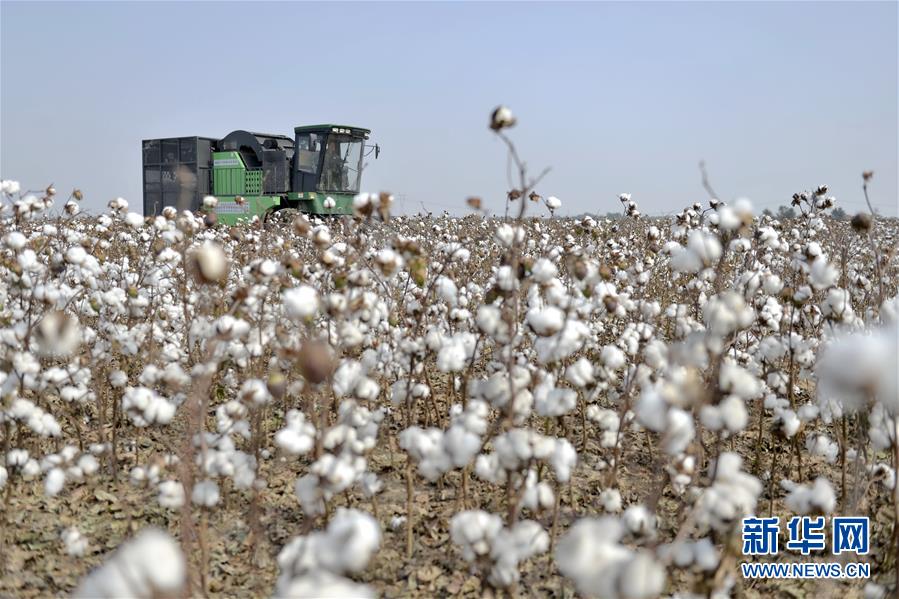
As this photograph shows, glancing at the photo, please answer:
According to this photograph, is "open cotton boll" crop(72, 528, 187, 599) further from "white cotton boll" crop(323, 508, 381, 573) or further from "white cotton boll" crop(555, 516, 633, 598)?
"white cotton boll" crop(555, 516, 633, 598)

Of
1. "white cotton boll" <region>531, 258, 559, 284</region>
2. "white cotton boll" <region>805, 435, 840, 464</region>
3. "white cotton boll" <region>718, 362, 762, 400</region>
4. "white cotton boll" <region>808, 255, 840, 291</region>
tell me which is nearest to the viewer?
"white cotton boll" <region>718, 362, 762, 400</region>

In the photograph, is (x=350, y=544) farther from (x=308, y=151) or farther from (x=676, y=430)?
(x=308, y=151)

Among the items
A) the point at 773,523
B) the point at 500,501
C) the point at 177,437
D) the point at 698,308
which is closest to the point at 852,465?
the point at 773,523

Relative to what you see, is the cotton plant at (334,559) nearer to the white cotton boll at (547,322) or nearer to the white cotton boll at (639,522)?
the white cotton boll at (639,522)

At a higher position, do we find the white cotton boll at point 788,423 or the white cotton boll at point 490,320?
the white cotton boll at point 490,320

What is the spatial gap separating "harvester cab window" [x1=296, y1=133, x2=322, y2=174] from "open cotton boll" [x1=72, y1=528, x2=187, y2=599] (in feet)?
59.6

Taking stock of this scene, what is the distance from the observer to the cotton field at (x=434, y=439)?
192 cm

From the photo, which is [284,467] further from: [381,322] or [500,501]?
[500,501]

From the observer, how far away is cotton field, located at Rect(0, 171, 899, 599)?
1918 mm

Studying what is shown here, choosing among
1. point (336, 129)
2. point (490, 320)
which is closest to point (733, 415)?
point (490, 320)

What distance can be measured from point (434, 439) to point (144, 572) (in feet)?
4.13

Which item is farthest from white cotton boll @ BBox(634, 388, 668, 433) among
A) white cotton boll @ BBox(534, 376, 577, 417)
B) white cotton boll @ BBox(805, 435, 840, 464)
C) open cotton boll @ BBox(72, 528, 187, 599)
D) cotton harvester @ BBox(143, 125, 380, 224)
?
cotton harvester @ BBox(143, 125, 380, 224)

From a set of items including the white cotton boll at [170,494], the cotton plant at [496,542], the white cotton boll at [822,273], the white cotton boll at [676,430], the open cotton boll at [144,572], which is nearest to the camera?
the open cotton boll at [144,572]

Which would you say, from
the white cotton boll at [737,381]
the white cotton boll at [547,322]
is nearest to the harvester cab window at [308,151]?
the white cotton boll at [547,322]
